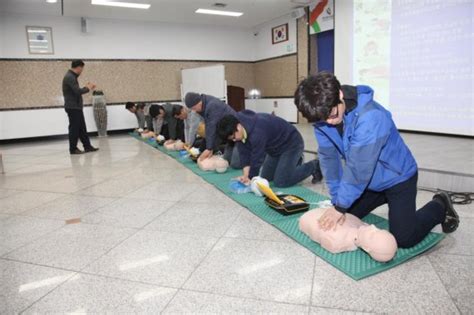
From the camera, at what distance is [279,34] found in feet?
27.7

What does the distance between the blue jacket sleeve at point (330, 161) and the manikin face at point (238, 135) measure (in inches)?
33.9

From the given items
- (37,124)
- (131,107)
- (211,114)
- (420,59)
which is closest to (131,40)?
(131,107)

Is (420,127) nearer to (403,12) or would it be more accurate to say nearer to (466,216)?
(403,12)

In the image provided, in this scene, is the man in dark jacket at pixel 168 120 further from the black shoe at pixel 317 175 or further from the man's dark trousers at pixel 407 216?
the man's dark trousers at pixel 407 216

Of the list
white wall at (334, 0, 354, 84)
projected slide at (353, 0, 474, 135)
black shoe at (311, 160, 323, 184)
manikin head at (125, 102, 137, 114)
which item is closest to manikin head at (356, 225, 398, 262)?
black shoe at (311, 160, 323, 184)

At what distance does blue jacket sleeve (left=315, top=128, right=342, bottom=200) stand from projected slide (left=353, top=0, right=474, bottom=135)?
3.09 meters

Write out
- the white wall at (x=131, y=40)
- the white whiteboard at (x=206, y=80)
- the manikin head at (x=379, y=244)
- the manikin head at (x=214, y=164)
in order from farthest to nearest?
the white whiteboard at (x=206, y=80) < the white wall at (x=131, y=40) < the manikin head at (x=214, y=164) < the manikin head at (x=379, y=244)

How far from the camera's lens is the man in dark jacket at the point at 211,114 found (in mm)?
3609

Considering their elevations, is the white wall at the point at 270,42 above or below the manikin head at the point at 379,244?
above

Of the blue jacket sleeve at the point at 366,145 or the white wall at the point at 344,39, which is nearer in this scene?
the blue jacket sleeve at the point at 366,145

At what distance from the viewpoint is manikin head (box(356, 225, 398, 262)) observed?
1.51m

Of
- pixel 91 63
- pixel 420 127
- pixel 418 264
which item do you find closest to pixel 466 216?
pixel 418 264

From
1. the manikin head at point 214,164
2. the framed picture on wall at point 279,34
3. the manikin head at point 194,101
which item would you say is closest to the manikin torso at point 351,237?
the manikin head at point 214,164

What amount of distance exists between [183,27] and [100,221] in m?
7.32
